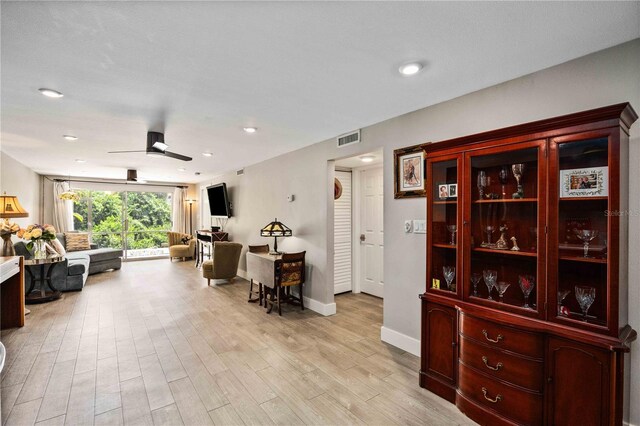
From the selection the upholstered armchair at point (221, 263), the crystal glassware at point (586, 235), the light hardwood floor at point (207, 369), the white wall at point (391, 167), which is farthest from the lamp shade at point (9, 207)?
the crystal glassware at point (586, 235)

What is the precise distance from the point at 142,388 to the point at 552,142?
3258 millimetres

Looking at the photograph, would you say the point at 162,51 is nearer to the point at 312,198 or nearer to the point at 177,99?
the point at 177,99

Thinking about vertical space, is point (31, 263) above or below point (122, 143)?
below

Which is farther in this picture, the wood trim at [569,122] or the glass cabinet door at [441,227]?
the glass cabinet door at [441,227]

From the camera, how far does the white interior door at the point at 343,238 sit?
16.3 feet

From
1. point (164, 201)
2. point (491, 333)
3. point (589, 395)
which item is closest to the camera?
point (589, 395)

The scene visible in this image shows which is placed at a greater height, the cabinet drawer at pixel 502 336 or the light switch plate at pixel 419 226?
the light switch plate at pixel 419 226

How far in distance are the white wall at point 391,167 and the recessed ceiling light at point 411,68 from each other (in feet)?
2.25

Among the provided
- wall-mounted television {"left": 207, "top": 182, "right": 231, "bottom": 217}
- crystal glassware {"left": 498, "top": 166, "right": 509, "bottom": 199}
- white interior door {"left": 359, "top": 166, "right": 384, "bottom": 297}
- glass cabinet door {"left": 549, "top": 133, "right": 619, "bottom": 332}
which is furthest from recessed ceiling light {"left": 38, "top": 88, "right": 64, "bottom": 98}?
wall-mounted television {"left": 207, "top": 182, "right": 231, "bottom": 217}

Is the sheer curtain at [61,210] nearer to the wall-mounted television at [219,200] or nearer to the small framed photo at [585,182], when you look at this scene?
the wall-mounted television at [219,200]

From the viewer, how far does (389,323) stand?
3082 millimetres

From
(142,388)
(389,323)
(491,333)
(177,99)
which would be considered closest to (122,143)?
(177,99)

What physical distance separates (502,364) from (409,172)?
1.70m

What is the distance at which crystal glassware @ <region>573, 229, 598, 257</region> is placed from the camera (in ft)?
5.46
